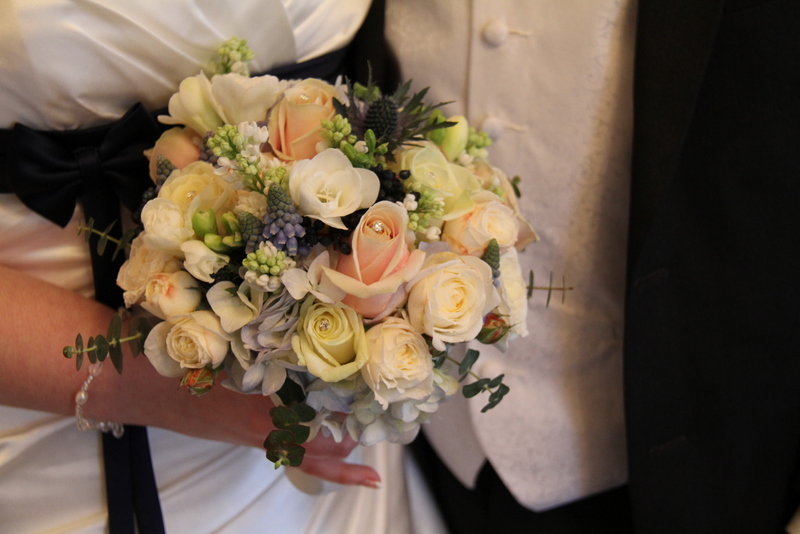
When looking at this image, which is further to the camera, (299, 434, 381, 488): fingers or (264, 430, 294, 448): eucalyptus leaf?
(299, 434, 381, 488): fingers

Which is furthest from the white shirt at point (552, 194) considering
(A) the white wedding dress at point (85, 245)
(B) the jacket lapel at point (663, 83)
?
(A) the white wedding dress at point (85, 245)

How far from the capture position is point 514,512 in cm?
106

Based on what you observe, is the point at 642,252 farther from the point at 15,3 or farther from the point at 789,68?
the point at 15,3

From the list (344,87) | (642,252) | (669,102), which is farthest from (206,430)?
(669,102)

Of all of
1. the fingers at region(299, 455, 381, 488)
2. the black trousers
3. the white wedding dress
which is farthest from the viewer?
the black trousers

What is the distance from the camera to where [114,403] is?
73cm

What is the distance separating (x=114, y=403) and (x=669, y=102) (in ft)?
2.91

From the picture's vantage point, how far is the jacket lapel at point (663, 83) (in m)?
0.73

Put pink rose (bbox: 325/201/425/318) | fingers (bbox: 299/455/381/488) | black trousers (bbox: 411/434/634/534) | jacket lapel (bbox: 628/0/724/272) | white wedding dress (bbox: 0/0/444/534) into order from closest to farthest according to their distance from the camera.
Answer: pink rose (bbox: 325/201/425/318)
white wedding dress (bbox: 0/0/444/534)
jacket lapel (bbox: 628/0/724/272)
fingers (bbox: 299/455/381/488)
black trousers (bbox: 411/434/634/534)

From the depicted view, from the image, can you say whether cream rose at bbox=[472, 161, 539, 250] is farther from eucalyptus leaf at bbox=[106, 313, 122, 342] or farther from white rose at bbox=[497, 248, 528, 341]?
eucalyptus leaf at bbox=[106, 313, 122, 342]

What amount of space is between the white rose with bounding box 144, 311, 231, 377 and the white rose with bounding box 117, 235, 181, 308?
6cm

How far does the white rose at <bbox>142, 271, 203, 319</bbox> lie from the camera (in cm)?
52

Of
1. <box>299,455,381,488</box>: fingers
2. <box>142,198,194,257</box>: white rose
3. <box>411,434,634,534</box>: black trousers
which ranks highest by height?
<box>142,198,194,257</box>: white rose

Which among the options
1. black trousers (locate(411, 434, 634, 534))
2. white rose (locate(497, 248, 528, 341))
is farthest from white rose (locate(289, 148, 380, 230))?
black trousers (locate(411, 434, 634, 534))
